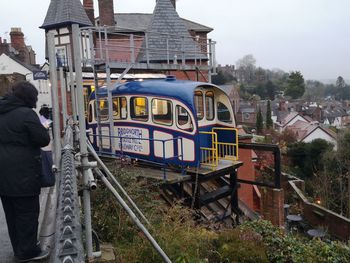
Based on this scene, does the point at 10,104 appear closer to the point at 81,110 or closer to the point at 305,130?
the point at 81,110

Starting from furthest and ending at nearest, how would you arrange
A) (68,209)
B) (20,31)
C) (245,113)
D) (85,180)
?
1. (245,113)
2. (20,31)
3. (85,180)
4. (68,209)

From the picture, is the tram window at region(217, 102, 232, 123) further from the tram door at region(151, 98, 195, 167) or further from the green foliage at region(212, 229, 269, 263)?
the green foliage at region(212, 229, 269, 263)

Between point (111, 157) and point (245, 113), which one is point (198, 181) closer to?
point (111, 157)

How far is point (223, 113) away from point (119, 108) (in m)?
3.62

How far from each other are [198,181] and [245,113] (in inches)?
2995

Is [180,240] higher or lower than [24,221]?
lower

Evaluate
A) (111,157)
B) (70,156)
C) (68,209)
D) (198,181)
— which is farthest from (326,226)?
(68,209)

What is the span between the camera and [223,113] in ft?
42.5

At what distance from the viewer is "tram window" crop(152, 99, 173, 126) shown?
37.2 feet

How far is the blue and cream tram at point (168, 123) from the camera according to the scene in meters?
11.0

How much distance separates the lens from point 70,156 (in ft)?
13.8

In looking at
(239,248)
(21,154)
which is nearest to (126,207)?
(21,154)

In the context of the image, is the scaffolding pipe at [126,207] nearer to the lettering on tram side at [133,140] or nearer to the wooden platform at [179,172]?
the wooden platform at [179,172]

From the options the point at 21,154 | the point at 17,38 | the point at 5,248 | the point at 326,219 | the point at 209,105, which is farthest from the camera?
the point at 17,38
